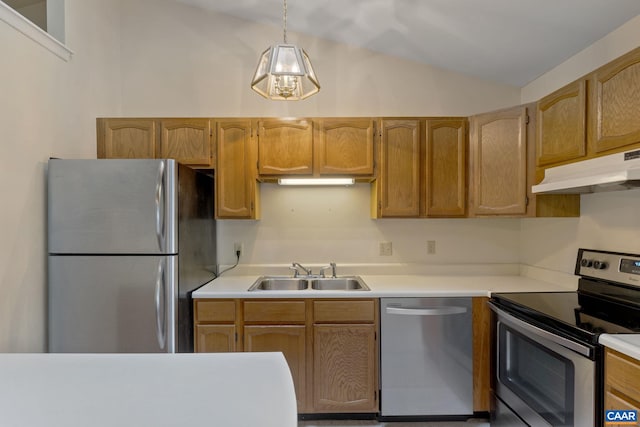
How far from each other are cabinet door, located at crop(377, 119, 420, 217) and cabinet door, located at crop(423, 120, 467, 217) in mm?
82

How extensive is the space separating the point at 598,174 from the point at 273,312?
195cm

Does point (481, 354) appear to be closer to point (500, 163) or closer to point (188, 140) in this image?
point (500, 163)

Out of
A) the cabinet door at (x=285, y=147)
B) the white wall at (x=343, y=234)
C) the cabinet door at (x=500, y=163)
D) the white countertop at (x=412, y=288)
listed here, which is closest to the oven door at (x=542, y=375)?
the white countertop at (x=412, y=288)

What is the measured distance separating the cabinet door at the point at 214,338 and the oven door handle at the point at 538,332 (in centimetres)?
166

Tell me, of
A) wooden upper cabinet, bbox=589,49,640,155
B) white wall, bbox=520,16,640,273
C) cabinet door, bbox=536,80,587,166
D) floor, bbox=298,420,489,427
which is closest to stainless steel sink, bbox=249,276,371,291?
floor, bbox=298,420,489,427

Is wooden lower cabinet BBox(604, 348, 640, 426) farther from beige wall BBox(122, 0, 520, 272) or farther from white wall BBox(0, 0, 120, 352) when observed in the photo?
white wall BBox(0, 0, 120, 352)

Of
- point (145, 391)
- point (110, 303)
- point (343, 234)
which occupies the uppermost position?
point (343, 234)

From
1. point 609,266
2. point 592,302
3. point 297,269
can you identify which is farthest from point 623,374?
point 297,269

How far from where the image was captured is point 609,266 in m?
1.95

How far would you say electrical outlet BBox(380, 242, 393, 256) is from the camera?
2.91m

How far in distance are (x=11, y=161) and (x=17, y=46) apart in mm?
638

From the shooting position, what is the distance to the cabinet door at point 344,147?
8.44ft

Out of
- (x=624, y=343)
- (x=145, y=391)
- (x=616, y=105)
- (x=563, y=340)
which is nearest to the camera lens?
(x=145, y=391)

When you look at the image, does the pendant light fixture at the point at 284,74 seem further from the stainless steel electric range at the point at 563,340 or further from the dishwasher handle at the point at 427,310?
the stainless steel electric range at the point at 563,340
